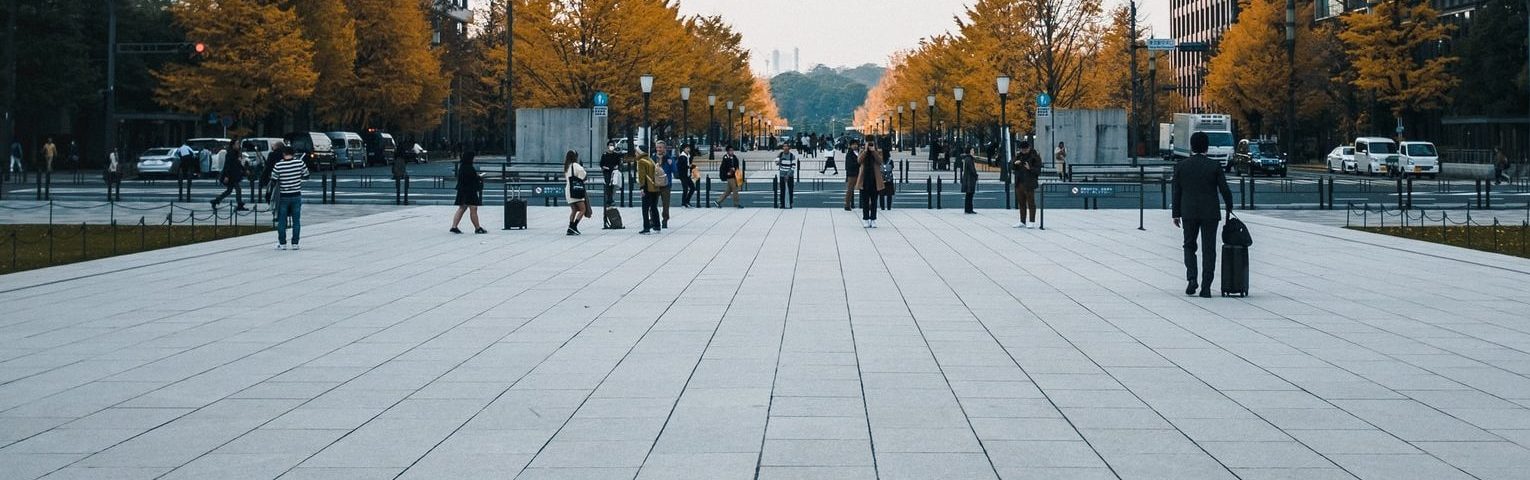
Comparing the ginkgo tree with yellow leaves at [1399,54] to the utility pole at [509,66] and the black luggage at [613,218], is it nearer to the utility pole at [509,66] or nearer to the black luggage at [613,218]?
the utility pole at [509,66]

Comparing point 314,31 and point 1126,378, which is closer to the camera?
point 1126,378

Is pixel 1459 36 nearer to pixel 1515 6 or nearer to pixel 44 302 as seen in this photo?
pixel 1515 6

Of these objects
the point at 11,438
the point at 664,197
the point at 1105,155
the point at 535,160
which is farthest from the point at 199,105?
the point at 11,438

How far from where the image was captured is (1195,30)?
138 metres

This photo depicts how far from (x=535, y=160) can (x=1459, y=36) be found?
153 feet

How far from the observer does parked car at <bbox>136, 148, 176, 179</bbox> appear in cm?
5166

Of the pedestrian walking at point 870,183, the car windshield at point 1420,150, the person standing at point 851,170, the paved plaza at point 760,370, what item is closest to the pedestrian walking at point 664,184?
the pedestrian walking at point 870,183

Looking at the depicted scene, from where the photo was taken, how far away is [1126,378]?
917 centimetres

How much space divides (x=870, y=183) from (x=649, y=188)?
3.91m

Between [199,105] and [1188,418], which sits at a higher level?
[199,105]

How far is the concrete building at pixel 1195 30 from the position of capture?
12362 centimetres

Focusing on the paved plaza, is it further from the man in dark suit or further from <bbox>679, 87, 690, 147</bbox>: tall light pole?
<bbox>679, 87, 690, 147</bbox>: tall light pole

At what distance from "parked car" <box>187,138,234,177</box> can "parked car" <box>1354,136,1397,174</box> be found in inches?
1658

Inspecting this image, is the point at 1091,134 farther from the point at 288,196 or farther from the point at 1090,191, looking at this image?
the point at 288,196
